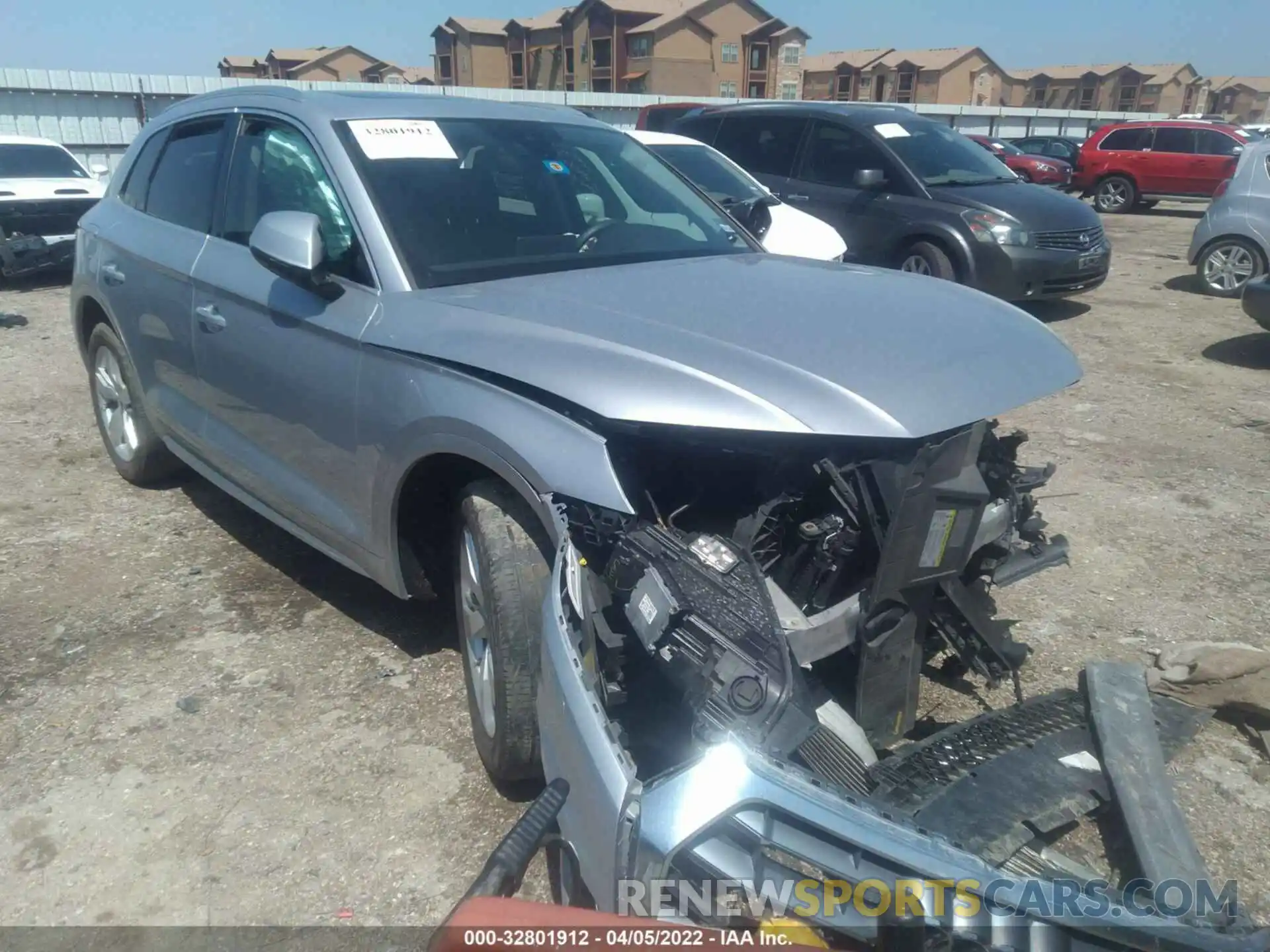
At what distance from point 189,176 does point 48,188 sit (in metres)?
8.36

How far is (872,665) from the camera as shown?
2170mm

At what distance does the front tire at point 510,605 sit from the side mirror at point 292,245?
0.84 meters

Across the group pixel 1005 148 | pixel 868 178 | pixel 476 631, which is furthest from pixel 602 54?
pixel 476 631

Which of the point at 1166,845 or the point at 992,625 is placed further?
the point at 992,625

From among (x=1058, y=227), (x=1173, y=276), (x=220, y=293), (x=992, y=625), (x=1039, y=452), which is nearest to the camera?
(x=992, y=625)

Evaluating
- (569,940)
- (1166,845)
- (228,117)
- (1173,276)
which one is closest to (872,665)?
(1166,845)

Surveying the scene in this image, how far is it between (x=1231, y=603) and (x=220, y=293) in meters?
4.05

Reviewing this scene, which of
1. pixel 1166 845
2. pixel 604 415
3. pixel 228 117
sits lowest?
pixel 1166 845

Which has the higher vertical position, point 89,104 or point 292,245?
point 89,104

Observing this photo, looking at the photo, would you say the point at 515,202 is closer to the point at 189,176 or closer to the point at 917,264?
the point at 189,176

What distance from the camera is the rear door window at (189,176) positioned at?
148 inches

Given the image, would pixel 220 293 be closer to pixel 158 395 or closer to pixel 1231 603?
pixel 158 395

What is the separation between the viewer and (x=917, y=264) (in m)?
8.68

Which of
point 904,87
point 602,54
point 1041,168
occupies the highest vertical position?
Result: point 602,54
